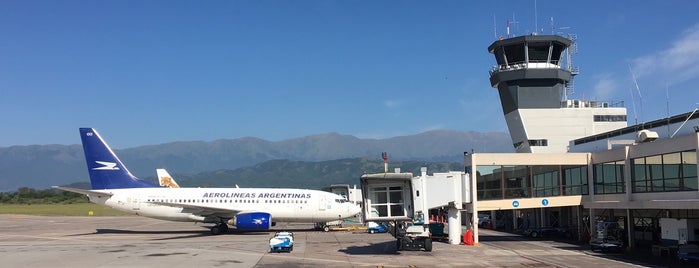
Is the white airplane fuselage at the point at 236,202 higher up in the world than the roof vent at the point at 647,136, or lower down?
lower down

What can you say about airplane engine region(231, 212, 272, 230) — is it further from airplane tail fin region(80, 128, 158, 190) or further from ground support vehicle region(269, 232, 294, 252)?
ground support vehicle region(269, 232, 294, 252)

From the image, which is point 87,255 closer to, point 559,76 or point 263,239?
point 263,239

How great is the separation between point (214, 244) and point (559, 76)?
164 ft

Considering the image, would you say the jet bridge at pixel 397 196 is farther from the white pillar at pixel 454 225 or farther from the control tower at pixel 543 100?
the control tower at pixel 543 100

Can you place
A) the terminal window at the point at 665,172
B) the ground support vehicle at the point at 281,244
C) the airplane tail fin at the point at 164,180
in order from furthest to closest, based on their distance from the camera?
1. the airplane tail fin at the point at 164,180
2. the ground support vehicle at the point at 281,244
3. the terminal window at the point at 665,172

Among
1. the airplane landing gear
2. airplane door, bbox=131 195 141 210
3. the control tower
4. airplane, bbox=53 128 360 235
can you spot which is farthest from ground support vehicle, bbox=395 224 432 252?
the control tower

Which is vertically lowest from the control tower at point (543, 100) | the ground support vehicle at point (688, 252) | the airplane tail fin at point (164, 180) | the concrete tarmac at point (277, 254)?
the concrete tarmac at point (277, 254)

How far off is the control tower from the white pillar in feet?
119

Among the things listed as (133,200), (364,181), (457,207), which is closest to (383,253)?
(364,181)

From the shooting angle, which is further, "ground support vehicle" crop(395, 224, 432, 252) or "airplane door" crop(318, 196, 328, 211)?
"airplane door" crop(318, 196, 328, 211)

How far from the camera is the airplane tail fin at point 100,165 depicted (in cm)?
4903

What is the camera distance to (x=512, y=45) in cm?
7075

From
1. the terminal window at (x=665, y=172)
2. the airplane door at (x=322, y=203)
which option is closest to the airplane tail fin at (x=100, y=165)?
the airplane door at (x=322, y=203)

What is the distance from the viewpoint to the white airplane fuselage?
1886 inches
